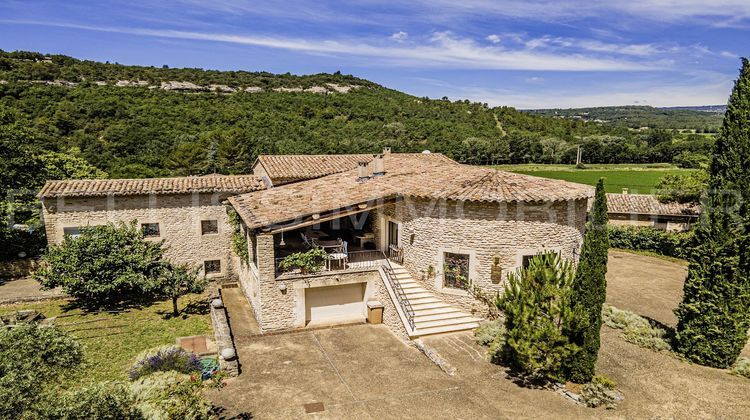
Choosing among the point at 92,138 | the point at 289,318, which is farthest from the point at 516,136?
the point at 289,318

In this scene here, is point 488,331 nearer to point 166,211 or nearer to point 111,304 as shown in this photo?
point 166,211

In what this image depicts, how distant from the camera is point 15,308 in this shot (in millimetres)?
20078

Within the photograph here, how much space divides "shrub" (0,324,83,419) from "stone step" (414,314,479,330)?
437 inches

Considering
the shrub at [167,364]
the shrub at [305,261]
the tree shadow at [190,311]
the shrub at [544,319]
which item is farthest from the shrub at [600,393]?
the tree shadow at [190,311]

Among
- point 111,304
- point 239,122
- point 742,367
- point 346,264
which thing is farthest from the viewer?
point 239,122

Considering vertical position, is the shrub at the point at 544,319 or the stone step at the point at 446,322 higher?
the shrub at the point at 544,319

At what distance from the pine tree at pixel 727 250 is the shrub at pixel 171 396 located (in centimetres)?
1412

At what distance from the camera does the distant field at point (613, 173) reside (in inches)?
2144

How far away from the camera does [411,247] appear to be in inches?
711

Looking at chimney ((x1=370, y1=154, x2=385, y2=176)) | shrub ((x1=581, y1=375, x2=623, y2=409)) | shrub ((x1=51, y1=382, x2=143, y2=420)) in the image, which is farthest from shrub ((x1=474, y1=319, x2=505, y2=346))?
shrub ((x1=51, y1=382, x2=143, y2=420))

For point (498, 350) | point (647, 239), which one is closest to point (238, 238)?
point (498, 350)

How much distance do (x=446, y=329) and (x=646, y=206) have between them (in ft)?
89.0

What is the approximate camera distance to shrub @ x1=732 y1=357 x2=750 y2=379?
42.1 feet

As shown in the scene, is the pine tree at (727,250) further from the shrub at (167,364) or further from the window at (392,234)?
the shrub at (167,364)
